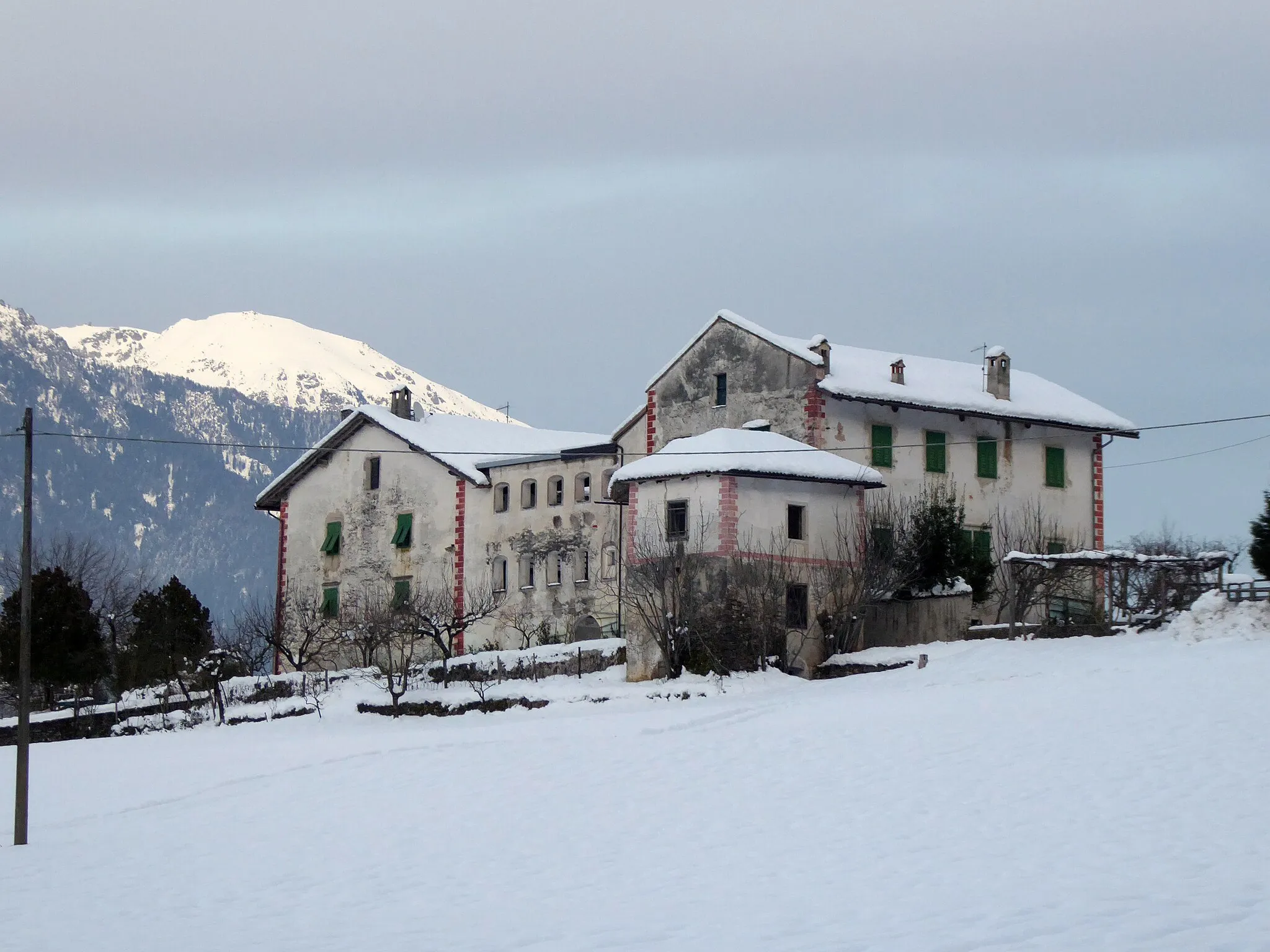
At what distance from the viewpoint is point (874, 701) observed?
108 ft

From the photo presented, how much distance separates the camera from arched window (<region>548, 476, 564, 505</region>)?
5672 centimetres

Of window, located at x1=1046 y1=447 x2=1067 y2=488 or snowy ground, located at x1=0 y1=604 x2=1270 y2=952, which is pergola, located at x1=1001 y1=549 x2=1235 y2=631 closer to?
snowy ground, located at x1=0 y1=604 x2=1270 y2=952

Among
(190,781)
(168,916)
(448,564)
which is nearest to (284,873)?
(168,916)

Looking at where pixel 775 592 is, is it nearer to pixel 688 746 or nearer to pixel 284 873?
pixel 688 746

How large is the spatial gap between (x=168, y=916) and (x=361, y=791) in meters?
9.22

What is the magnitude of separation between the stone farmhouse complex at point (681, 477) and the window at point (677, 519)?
45 mm

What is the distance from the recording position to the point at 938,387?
5222 cm

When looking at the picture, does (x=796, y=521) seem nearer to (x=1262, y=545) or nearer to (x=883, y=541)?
(x=883, y=541)

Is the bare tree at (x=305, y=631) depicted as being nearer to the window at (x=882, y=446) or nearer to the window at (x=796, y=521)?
the window at (x=796, y=521)

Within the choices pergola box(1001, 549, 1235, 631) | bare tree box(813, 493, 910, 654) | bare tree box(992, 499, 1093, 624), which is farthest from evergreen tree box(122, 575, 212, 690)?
pergola box(1001, 549, 1235, 631)

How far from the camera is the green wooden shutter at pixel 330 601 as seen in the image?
60406mm

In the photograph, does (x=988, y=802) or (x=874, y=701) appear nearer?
(x=988, y=802)

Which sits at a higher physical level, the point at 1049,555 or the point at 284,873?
the point at 1049,555

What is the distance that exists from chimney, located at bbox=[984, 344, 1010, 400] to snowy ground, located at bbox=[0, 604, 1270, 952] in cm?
1791
